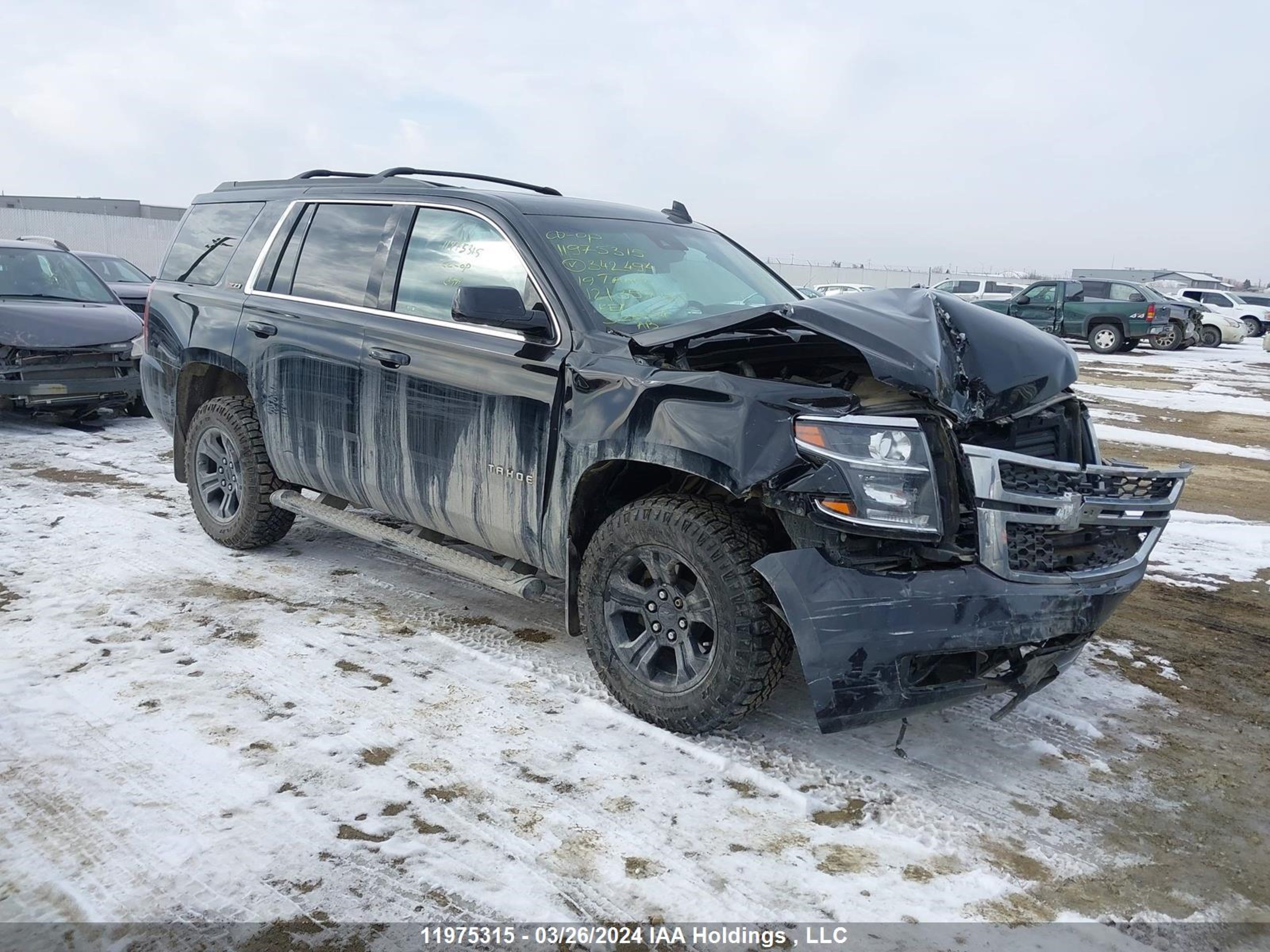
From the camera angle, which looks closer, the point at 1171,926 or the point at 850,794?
the point at 1171,926

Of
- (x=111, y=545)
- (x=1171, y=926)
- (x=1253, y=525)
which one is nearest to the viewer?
(x=1171, y=926)

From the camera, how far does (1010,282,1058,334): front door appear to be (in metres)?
23.6

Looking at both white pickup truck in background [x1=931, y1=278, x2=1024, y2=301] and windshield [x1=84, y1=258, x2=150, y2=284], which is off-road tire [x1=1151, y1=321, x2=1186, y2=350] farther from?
windshield [x1=84, y1=258, x2=150, y2=284]

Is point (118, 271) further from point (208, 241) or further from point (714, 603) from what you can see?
point (714, 603)

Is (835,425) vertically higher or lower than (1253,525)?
higher

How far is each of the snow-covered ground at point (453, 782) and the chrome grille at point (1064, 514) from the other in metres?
0.77

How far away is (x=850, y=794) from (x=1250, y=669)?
2.26 m

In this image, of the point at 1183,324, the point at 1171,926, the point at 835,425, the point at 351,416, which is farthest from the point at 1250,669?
the point at 1183,324

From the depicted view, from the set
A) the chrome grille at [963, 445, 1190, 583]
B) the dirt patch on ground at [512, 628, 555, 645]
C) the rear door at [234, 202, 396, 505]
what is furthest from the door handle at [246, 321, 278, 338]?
the chrome grille at [963, 445, 1190, 583]

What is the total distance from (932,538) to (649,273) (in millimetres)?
1851

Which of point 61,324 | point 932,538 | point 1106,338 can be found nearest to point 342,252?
point 932,538

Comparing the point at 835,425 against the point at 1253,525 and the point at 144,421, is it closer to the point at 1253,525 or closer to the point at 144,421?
the point at 1253,525

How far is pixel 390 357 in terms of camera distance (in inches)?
173

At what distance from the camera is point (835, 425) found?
3.03 metres
